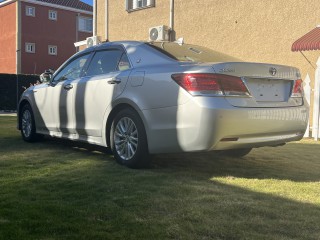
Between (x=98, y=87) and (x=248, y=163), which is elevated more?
(x=98, y=87)

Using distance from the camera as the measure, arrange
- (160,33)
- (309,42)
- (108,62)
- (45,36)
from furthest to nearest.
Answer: (45,36) < (160,33) < (309,42) < (108,62)

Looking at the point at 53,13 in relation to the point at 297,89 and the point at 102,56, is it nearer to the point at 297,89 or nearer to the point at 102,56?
the point at 102,56

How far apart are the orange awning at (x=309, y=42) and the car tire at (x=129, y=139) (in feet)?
21.7

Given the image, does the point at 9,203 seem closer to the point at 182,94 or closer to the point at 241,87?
the point at 182,94

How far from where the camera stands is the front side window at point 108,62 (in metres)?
5.39

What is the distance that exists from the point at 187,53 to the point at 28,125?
3.50 m

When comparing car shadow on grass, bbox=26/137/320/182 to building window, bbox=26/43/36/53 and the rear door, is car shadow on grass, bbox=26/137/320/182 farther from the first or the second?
building window, bbox=26/43/36/53

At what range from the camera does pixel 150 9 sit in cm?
1694

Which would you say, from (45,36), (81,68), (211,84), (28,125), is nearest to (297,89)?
(211,84)

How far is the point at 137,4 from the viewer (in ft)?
59.3

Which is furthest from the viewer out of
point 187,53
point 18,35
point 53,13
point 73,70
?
point 53,13

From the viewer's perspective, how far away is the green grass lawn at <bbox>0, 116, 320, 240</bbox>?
2918mm

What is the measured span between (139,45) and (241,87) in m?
1.58

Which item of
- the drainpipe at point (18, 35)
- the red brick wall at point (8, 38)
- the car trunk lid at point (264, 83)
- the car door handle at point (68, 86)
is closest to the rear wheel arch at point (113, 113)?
the car door handle at point (68, 86)
